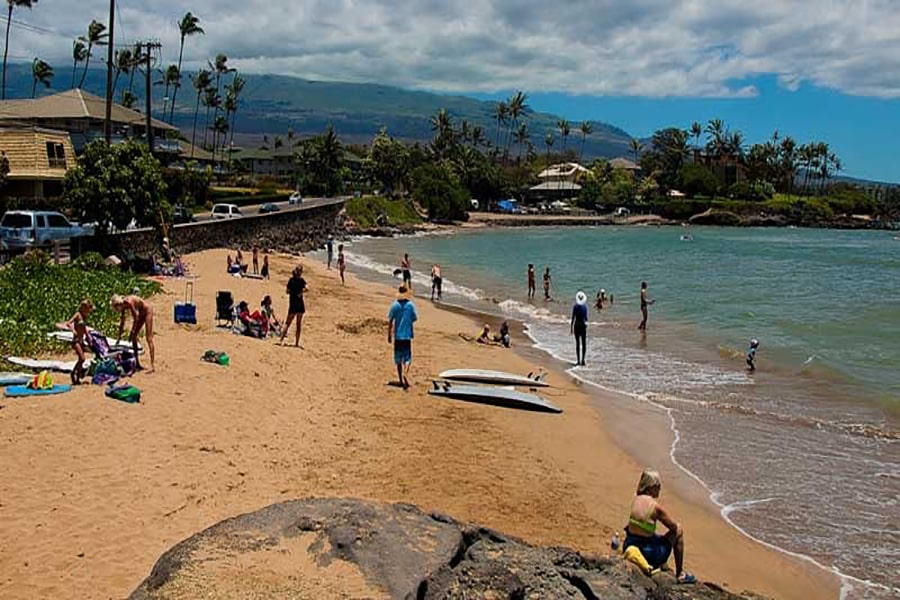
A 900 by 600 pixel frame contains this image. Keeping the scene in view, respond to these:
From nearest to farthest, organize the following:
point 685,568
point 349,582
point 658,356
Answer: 1. point 349,582
2. point 685,568
3. point 658,356

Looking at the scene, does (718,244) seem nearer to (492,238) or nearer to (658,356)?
(492,238)

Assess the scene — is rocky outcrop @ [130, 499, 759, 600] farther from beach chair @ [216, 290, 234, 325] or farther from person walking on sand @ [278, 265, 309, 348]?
beach chair @ [216, 290, 234, 325]

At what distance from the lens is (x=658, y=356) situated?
20.8m

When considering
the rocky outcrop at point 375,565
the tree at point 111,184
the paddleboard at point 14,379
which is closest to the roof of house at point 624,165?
the tree at point 111,184

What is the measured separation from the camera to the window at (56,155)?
4059cm

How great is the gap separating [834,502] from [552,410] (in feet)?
16.1

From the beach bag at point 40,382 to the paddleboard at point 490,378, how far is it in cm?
713

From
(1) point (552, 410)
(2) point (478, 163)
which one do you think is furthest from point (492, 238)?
(1) point (552, 410)

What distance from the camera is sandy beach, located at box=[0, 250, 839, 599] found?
24.4 ft

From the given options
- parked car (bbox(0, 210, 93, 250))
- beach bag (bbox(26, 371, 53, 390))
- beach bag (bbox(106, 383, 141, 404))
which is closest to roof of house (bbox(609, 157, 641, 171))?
parked car (bbox(0, 210, 93, 250))

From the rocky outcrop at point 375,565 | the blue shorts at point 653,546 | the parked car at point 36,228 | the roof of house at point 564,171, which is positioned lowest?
the blue shorts at point 653,546

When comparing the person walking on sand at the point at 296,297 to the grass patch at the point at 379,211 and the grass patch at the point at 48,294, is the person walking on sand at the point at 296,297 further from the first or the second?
the grass patch at the point at 379,211

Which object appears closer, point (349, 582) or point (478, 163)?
point (349, 582)

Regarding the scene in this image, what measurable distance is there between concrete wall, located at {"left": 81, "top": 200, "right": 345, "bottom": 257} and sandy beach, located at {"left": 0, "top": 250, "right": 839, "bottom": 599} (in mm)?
14626
